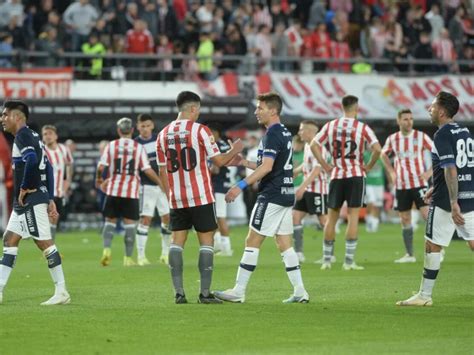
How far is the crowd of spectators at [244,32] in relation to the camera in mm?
29594

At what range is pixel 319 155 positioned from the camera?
Answer: 17.2m

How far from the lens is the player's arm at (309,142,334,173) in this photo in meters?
17.0

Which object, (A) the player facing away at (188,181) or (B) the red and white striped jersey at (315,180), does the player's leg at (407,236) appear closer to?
(B) the red and white striped jersey at (315,180)

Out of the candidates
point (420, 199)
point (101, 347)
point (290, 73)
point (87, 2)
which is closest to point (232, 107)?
point (290, 73)

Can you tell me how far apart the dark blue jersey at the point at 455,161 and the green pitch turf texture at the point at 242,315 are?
1120mm

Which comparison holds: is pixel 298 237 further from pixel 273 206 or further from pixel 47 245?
pixel 47 245

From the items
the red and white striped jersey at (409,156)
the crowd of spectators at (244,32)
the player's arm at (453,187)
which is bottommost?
the red and white striped jersey at (409,156)

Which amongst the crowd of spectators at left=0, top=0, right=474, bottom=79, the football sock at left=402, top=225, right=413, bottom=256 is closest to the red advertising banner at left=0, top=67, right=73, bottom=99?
the crowd of spectators at left=0, top=0, right=474, bottom=79

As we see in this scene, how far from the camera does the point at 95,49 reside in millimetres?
29359

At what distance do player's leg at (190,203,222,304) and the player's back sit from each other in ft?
20.0

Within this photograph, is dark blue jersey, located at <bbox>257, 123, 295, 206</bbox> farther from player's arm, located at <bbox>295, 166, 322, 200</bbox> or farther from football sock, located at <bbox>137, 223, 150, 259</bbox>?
football sock, located at <bbox>137, 223, 150, 259</bbox>

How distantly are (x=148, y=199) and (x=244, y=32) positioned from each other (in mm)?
13284

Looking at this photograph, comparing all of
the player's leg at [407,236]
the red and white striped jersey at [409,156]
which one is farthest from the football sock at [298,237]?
the red and white striped jersey at [409,156]

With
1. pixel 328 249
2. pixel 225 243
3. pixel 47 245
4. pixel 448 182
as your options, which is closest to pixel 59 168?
pixel 225 243
